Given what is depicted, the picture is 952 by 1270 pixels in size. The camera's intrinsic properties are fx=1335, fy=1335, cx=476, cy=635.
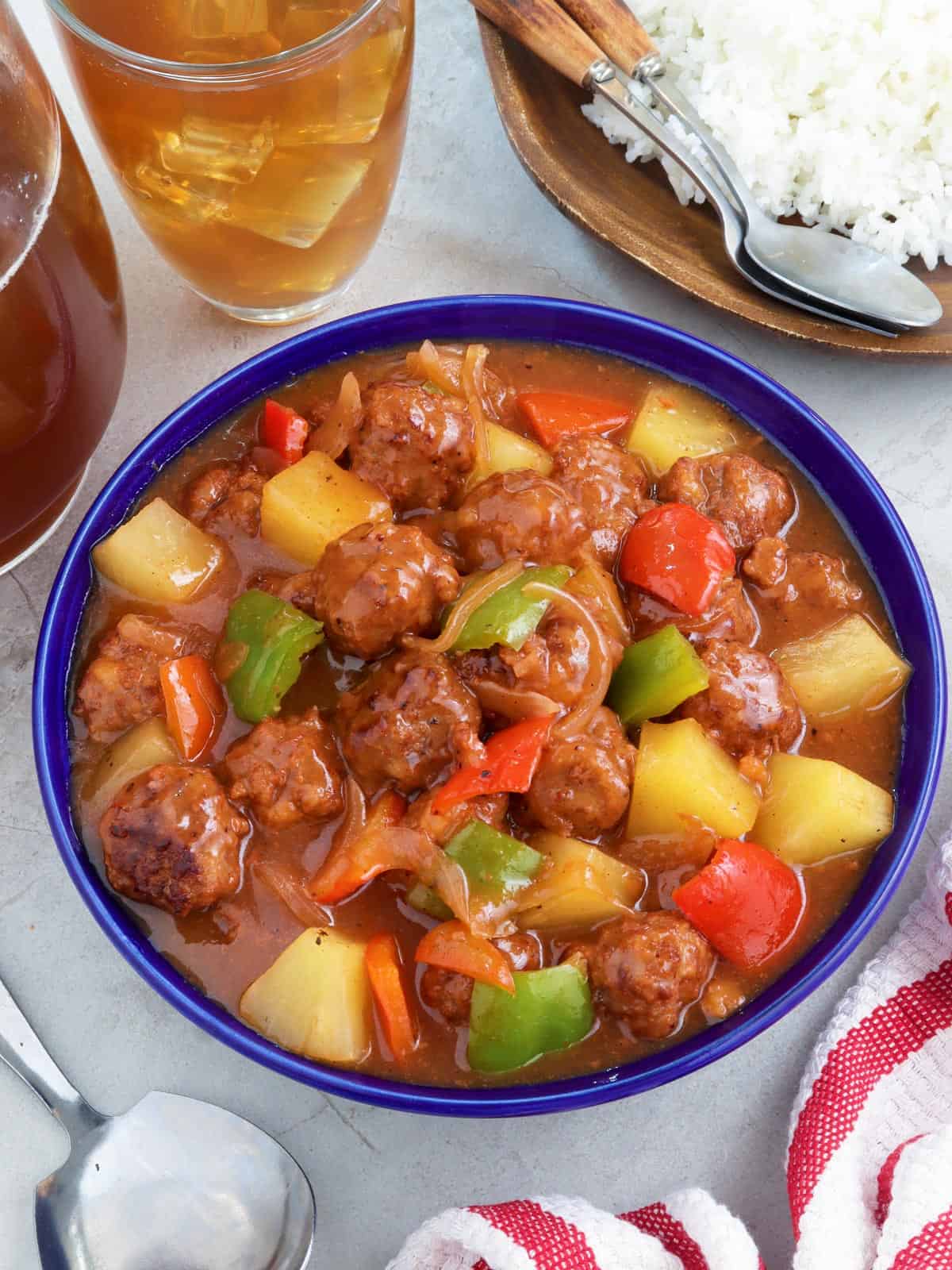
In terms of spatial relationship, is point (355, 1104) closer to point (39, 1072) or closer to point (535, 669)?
point (39, 1072)

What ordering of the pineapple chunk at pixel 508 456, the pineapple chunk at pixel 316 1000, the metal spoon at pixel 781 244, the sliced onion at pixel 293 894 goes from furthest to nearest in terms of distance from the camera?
the metal spoon at pixel 781 244 → the pineapple chunk at pixel 508 456 → the sliced onion at pixel 293 894 → the pineapple chunk at pixel 316 1000

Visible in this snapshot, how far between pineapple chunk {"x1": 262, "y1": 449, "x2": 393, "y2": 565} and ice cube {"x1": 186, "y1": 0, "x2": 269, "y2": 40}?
3.10 ft

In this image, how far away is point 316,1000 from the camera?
109 inches

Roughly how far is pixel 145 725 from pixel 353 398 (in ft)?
3.00

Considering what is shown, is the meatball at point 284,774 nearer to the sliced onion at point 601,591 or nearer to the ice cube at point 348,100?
the sliced onion at point 601,591

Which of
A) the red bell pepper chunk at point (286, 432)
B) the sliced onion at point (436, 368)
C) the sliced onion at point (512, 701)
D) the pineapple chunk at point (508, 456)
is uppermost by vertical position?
the sliced onion at point (436, 368)

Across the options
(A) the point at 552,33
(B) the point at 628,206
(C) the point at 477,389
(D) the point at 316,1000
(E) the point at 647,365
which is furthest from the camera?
(B) the point at 628,206

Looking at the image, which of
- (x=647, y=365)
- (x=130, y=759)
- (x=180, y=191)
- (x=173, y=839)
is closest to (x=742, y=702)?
(x=647, y=365)

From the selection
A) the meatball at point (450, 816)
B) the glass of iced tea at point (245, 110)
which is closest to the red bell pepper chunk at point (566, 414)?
the glass of iced tea at point (245, 110)

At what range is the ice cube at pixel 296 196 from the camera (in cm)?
304

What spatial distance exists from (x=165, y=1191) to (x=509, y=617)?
58.8 inches

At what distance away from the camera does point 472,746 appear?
2.79 m

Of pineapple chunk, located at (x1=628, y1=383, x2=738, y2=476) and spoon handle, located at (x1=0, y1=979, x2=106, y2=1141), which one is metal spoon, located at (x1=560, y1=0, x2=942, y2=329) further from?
spoon handle, located at (x1=0, y1=979, x2=106, y2=1141)

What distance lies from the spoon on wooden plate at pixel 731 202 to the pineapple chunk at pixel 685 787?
136cm
